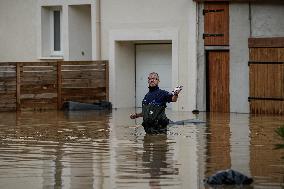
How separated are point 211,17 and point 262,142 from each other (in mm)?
13477

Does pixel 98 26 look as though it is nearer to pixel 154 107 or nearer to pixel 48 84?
pixel 48 84

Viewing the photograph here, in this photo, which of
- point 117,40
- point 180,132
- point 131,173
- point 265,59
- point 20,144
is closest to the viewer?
point 131,173

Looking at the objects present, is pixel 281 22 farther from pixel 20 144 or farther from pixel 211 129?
pixel 20 144

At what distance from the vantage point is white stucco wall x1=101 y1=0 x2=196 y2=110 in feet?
107

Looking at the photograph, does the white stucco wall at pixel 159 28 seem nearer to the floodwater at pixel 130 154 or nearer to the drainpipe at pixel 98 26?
the drainpipe at pixel 98 26

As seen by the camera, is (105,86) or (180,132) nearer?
(180,132)

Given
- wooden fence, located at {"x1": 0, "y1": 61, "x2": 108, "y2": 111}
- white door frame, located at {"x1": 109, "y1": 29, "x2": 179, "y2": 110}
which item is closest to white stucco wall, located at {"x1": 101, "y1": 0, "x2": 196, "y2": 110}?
white door frame, located at {"x1": 109, "y1": 29, "x2": 179, "y2": 110}

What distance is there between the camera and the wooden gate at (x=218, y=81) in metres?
31.8

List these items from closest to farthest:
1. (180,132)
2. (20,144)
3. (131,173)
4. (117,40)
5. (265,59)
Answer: (131,173), (20,144), (180,132), (265,59), (117,40)

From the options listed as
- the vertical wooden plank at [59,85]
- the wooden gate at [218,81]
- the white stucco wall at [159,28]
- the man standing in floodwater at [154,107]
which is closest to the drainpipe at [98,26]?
the white stucco wall at [159,28]

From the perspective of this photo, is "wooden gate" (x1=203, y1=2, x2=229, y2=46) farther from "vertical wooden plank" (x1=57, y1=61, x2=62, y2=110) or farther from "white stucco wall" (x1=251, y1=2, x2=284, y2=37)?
"vertical wooden plank" (x1=57, y1=61, x2=62, y2=110)

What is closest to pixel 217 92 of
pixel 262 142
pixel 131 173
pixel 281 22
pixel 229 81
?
pixel 229 81

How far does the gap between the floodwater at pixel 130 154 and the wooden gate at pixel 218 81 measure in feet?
16.1

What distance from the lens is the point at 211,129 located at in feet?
76.0
